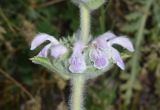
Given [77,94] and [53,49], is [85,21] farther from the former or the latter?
[77,94]

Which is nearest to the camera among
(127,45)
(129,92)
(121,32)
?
(127,45)

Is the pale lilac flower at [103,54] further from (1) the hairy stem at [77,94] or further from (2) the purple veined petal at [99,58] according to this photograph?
(1) the hairy stem at [77,94]

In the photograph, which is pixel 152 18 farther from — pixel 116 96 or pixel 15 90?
pixel 15 90

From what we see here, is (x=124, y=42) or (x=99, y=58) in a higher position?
(x=124, y=42)

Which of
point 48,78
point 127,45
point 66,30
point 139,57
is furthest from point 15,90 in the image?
point 127,45

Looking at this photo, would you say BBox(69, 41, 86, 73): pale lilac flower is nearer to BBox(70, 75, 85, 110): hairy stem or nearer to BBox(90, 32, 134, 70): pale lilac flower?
BBox(90, 32, 134, 70): pale lilac flower

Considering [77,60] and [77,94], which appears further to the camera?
[77,94]

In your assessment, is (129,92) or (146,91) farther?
(146,91)

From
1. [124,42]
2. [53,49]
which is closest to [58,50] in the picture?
[53,49]

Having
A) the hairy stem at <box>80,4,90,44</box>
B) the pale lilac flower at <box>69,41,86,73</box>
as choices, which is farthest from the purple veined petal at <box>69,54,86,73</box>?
the hairy stem at <box>80,4,90,44</box>
